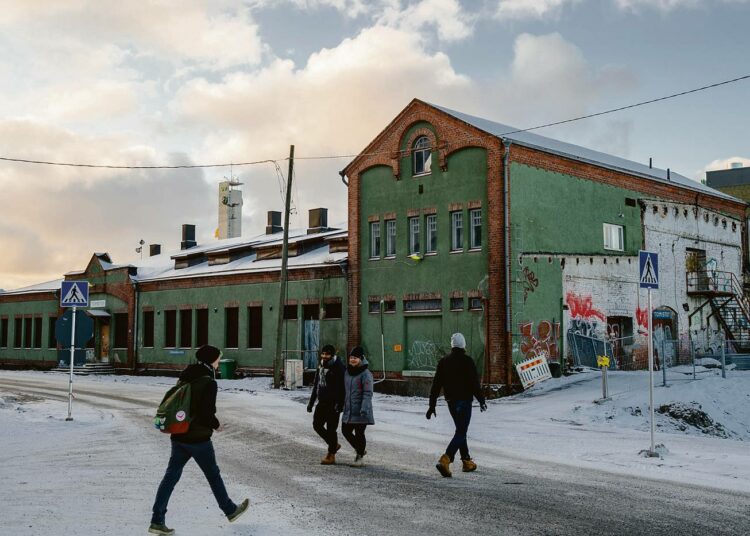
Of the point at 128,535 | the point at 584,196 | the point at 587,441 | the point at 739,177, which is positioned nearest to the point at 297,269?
the point at 584,196

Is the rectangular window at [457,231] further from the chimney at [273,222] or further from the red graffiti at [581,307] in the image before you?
the chimney at [273,222]

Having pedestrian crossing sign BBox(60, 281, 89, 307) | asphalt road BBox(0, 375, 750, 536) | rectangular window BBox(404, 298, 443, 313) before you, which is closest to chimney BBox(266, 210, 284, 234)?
rectangular window BBox(404, 298, 443, 313)

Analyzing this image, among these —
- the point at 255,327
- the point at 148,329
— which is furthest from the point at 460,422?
the point at 148,329

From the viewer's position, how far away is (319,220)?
4100 centimetres

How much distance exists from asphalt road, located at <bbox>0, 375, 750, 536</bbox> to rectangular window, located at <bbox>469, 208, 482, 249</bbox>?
14.0m

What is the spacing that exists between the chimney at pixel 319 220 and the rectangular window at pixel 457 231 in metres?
13.7

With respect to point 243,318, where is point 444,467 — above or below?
below

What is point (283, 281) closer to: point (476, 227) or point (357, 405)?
point (476, 227)

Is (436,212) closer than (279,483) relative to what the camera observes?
No

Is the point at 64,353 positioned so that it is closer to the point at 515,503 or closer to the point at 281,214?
the point at 281,214

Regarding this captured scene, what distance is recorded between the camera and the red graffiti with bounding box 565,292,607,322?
28.3m

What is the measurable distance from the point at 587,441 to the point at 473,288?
12.1m

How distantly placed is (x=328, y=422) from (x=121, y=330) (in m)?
34.0

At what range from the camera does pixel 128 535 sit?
7492 mm
